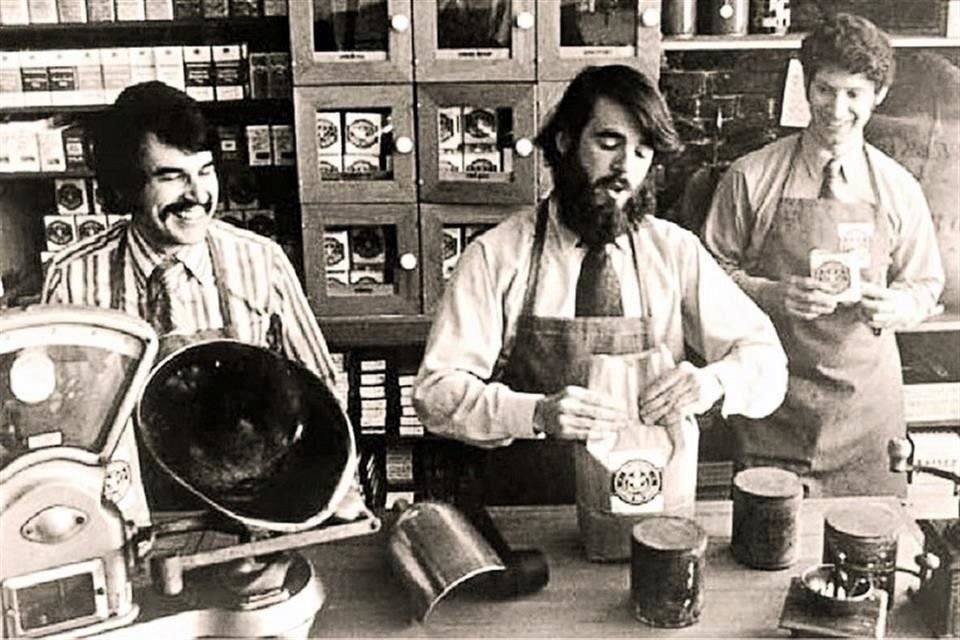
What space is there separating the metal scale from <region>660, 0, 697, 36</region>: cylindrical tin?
83 centimetres

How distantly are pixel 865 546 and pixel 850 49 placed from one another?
2.46 ft

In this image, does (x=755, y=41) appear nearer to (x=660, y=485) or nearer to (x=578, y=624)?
(x=660, y=485)

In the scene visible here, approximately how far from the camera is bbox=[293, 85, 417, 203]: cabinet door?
190 cm

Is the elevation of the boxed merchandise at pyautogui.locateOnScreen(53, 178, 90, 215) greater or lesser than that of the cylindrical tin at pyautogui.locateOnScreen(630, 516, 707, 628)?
greater

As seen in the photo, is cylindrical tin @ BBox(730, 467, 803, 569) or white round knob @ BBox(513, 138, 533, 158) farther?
white round knob @ BBox(513, 138, 533, 158)

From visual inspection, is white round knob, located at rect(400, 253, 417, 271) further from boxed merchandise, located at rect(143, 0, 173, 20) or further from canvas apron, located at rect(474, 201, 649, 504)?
boxed merchandise, located at rect(143, 0, 173, 20)

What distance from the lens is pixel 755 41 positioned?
1766mm

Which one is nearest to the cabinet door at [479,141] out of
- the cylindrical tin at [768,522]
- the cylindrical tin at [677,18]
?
the cylindrical tin at [677,18]

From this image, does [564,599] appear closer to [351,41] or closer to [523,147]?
[523,147]

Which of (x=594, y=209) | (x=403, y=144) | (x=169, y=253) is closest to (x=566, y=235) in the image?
(x=594, y=209)

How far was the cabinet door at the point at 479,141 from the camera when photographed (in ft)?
6.23

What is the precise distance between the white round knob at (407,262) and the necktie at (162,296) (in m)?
0.50

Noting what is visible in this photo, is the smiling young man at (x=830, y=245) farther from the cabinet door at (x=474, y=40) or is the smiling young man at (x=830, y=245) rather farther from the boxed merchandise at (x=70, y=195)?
the boxed merchandise at (x=70, y=195)

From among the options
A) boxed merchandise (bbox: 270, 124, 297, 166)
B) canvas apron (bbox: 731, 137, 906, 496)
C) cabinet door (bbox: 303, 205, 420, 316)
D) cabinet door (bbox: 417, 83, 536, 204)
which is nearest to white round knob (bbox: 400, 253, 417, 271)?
cabinet door (bbox: 303, 205, 420, 316)
